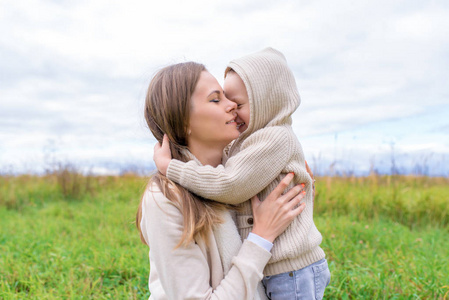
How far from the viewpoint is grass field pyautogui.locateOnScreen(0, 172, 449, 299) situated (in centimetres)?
349

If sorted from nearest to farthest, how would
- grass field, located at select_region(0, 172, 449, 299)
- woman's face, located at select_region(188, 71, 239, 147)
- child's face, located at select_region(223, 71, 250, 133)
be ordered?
woman's face, located at select_region(188, 71, 239, 147) < child's face, located at select_region(223, 71, 250, 133) < grass field, located at select_region(0, 172, 449, 299)

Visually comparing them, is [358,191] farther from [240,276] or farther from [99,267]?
[240,276]

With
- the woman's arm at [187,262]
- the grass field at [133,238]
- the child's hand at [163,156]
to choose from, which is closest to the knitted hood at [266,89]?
the child's hand at [163,156]

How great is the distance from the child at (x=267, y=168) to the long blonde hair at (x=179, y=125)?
62 millimetres

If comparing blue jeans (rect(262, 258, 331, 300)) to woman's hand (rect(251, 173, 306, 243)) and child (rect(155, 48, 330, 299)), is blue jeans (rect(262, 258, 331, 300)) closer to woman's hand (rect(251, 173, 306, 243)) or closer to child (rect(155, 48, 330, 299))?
child (rect(155, 48, 330, 299))

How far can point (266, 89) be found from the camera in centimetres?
213

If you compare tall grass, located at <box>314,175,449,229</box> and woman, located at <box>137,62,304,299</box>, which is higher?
woman, located at <box>137,62,304,299</box>


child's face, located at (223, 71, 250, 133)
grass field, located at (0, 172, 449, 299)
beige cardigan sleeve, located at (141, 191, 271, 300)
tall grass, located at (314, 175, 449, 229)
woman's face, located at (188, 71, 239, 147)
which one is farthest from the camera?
tall grass, located at (314, 175, 449, 229)

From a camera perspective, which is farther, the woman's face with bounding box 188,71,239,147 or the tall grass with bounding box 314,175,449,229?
the tall grass with bounding box 314,175,449,229

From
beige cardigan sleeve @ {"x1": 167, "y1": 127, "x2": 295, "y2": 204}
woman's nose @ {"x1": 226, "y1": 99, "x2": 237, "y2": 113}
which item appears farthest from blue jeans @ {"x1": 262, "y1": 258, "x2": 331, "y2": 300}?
woman's nose @ {"x1": 226, "y1": 99, "x2": 237, "y2": 113}

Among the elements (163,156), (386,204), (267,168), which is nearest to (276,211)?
(267,168)

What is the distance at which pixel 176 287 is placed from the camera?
1804mm

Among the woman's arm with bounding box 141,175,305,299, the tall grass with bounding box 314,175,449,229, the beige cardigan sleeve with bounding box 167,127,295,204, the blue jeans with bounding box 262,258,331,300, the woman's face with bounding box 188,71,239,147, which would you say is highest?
the woman's face with bounding box 188,71,239,147

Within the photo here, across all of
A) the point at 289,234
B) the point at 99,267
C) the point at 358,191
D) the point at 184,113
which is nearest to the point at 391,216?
the point at 358,191
